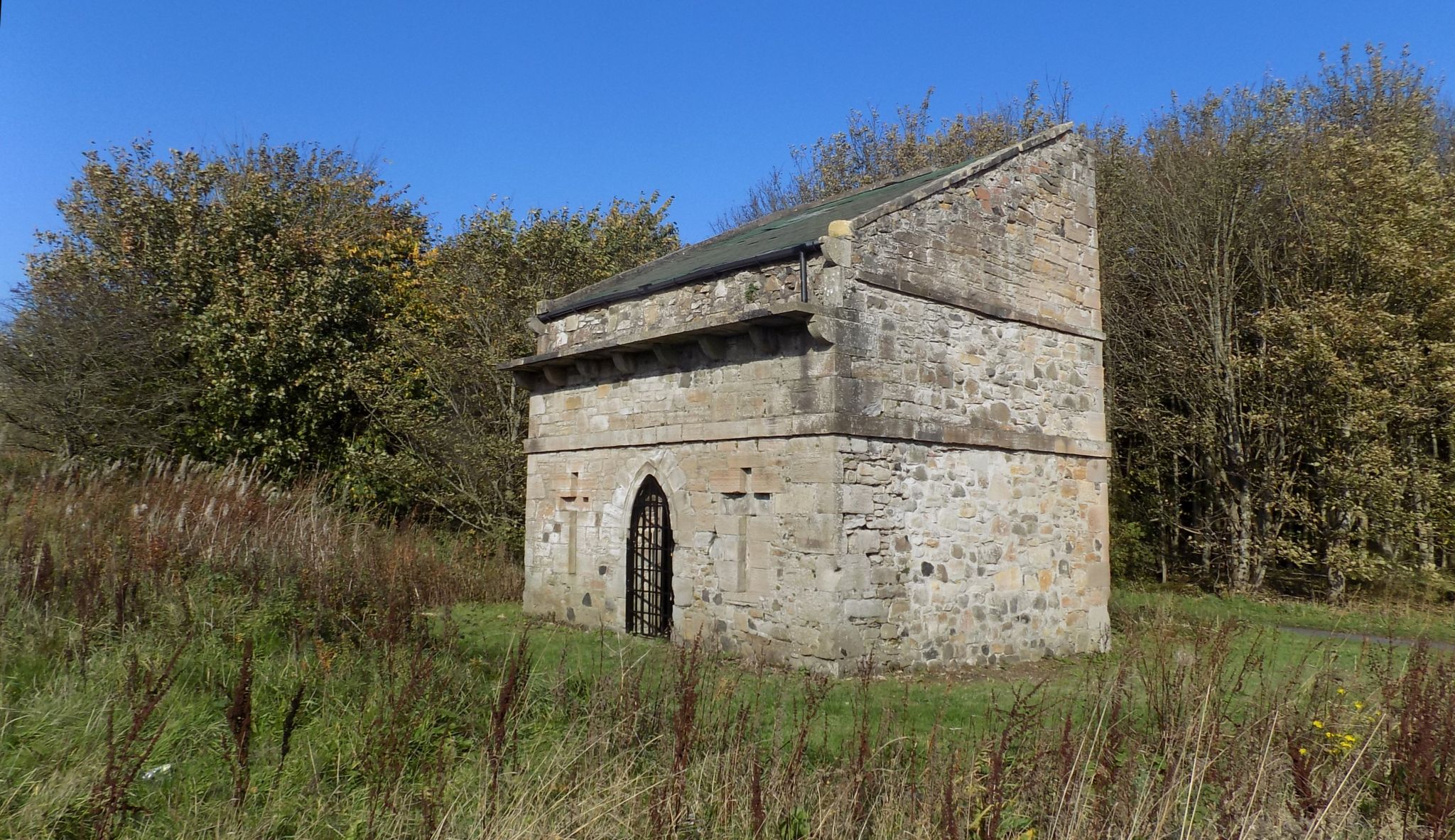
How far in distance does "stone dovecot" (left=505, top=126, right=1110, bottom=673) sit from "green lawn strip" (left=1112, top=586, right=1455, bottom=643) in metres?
3.41

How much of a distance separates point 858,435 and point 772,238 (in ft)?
12.1

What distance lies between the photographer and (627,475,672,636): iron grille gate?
37.3 feet

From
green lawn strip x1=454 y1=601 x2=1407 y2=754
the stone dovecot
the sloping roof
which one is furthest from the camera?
the sloping roof

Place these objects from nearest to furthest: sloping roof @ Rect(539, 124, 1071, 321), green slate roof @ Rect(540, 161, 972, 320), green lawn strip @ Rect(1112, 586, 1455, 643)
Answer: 1. sloping roof @ Rect(539, 124, 1071, 321)
2. green slate roof @ Rect(540, 161, 972, 320)
3. green lawn strip @ Rect(1112, 586, 1455, 643)

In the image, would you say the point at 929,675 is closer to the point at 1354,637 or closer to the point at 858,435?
the point at 858,435

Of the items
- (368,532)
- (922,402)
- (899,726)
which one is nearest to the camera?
(899,726)

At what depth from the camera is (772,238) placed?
11.8 metres

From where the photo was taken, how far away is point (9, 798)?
3.56 meters

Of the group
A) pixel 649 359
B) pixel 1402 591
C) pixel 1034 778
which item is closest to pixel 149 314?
pixel 649 359

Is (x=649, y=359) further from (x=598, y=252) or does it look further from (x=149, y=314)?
(x=149, y=314)

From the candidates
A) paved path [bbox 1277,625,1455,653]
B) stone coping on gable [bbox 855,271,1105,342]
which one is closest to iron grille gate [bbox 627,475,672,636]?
stone coping on gable [bbox 855,271,1105,342]

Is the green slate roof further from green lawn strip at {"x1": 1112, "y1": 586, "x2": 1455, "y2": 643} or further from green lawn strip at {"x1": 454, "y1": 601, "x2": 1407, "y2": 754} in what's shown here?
green lawn strip at {"x1": 1112, "y1": 586, "x2": 1455, "y2": 643}

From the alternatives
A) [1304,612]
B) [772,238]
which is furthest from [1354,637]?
[772,238]

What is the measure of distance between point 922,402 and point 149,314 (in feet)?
50.1
